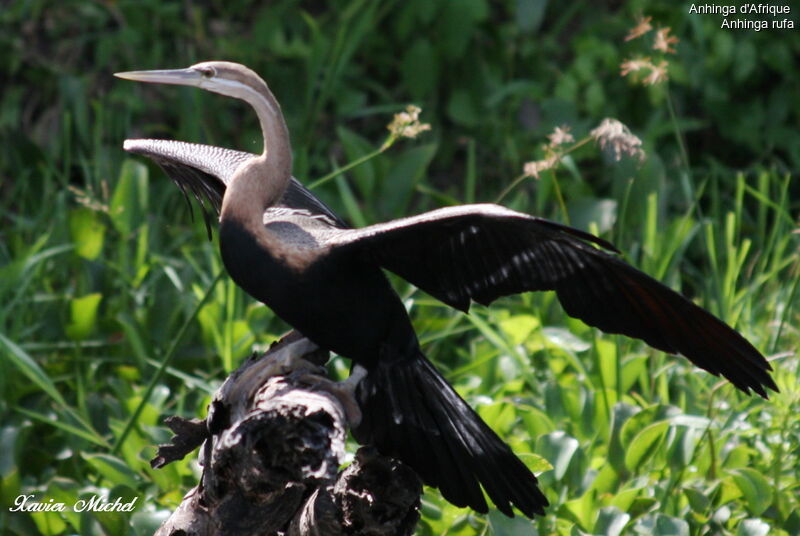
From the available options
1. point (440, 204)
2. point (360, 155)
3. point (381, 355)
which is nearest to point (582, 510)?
point (381, 355)

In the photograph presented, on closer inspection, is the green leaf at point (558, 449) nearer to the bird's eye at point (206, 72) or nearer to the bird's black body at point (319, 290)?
the bird's black body at point (319, 290)

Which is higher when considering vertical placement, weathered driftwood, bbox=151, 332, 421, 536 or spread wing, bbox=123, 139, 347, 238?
spread wing, bbox=123, 139, 347, 238

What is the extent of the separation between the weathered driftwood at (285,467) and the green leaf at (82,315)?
1.35 m

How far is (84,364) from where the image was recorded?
3846 mm

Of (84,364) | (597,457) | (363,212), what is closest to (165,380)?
(84,364)

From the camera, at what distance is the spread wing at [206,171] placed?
277cm

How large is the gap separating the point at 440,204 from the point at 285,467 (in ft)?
8.01

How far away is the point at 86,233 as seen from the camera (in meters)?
4.06

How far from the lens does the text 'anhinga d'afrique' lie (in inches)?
85.1

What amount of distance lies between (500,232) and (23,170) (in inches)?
120

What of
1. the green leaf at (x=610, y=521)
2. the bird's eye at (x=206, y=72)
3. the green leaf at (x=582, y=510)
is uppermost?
the bird's eye at (x=206, y=72)

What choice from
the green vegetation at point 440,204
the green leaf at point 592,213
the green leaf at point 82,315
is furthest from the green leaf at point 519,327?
the green leaf at point 82,315

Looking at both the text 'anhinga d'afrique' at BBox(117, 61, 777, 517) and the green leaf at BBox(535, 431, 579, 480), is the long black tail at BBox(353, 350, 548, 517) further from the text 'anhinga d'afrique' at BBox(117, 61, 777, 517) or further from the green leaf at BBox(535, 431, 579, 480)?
the green leaf at BBox(535, 431, 579, 480)

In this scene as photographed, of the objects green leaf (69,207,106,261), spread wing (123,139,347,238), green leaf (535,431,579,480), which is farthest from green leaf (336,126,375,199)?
green leaf (535,431,579,480)
